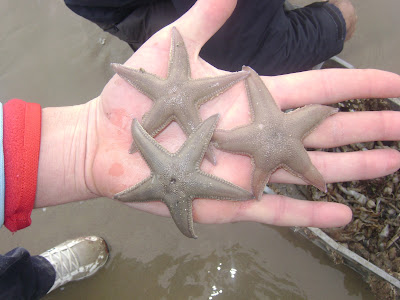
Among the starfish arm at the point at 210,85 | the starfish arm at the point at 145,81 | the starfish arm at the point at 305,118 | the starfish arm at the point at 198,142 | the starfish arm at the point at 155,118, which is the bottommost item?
the starfish arm at the point at 305,118

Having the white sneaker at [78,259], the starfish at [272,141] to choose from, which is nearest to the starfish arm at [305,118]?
the starfish at [272,141]

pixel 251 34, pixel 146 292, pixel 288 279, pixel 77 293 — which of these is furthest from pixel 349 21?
pixel 77 293

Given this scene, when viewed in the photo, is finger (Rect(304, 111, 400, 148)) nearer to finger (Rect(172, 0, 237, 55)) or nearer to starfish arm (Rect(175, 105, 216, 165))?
starfish arm (Rect(175, 105, 216, 165))

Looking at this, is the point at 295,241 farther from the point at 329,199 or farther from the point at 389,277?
the point at 389,277

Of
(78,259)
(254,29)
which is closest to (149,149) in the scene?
(254,29)

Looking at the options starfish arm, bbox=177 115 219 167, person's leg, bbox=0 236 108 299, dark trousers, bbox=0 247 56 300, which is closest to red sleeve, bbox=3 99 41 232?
dark trousers, bbox=0 247 56 300

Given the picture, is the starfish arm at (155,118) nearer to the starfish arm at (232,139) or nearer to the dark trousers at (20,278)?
the starfish arm at (232,139)
